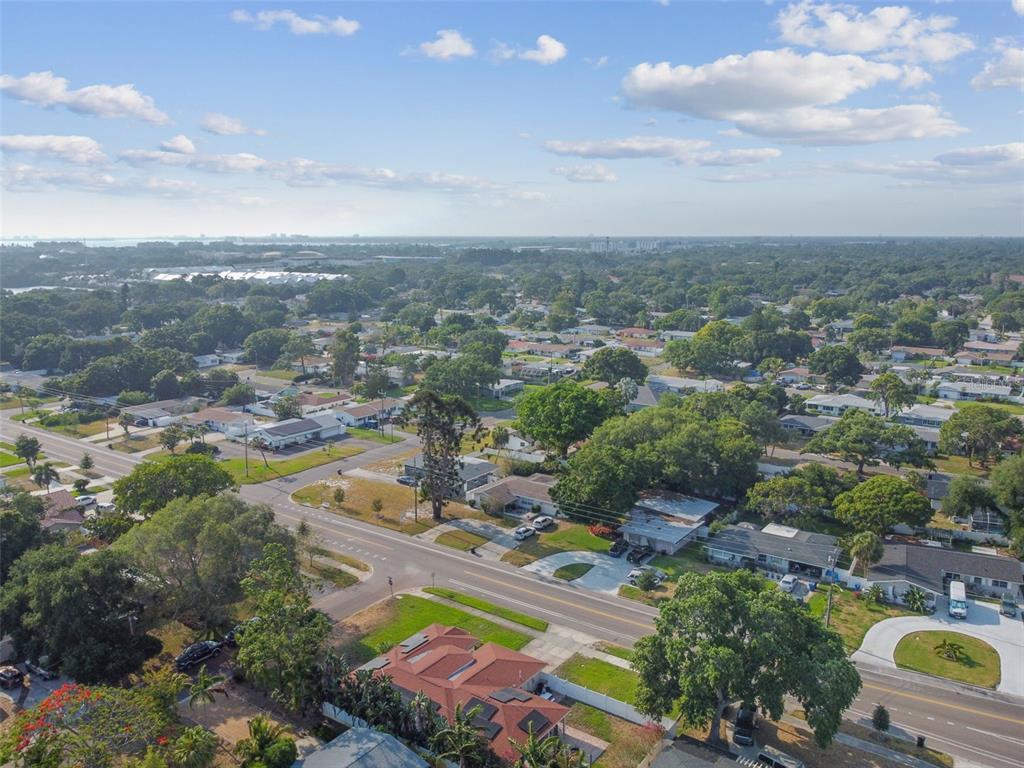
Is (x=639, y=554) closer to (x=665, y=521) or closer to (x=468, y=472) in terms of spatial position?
(x=665, y=521)

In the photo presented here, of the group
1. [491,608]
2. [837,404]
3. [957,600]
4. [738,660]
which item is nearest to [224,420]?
[491,608]

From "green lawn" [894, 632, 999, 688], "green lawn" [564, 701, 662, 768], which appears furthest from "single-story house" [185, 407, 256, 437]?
"green lawn" [894, 632, 999, 688]

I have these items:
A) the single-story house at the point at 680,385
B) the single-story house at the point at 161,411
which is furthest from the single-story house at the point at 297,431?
the single-story house at the point at 680,385

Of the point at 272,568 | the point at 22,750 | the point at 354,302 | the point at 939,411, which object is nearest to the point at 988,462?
the point at 939,411

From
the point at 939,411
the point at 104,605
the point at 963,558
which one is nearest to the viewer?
the point at 104,605

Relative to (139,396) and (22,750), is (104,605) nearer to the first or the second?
(22,750)

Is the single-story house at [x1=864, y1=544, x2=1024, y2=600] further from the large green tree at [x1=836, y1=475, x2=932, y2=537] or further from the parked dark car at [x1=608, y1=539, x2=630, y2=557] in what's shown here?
the parked dark car at [x1=608, y1=539, x2=630, y2=557]
